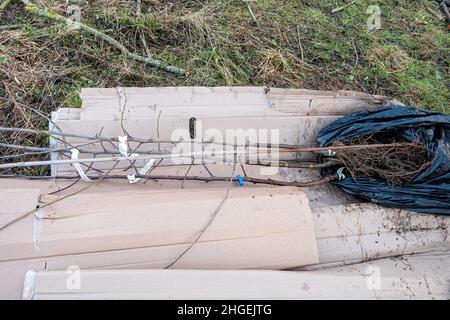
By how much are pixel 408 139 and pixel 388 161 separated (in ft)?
0.62

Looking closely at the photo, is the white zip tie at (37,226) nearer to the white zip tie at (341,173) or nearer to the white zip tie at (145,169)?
the white zip tie at (145,169)

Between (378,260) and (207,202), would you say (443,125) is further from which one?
(207,202)

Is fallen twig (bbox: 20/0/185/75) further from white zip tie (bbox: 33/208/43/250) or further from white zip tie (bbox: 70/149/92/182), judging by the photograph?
white zip tie (bbox: 33/208/43/250)

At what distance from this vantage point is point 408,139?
244cm

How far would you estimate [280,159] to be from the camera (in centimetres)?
246

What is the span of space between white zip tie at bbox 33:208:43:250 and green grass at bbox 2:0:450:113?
95 centimetres

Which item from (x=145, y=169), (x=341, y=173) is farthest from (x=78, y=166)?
(x=341, y=173)

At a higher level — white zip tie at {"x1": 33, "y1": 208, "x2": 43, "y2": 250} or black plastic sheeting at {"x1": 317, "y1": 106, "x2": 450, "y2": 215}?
black plastic sheeting at {"x1": 317, "y1": 106, "x2": 450, "y2": 215}

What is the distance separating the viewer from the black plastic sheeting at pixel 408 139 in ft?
7.65

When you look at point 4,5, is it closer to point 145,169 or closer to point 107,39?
point 107,39

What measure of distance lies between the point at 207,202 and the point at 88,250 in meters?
0.57

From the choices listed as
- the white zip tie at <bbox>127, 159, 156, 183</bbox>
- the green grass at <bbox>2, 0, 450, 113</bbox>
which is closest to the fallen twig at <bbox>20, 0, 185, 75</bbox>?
the green grass at <bbox>2, 0, 450, 113</bbox>

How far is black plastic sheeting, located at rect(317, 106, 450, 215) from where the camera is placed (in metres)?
2.33
